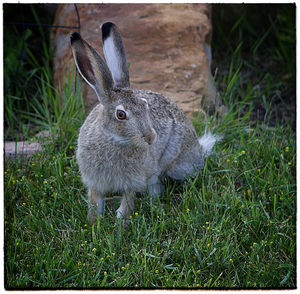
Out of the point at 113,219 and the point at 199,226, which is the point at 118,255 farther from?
the point at 199,226

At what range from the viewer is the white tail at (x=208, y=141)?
14.0 feet

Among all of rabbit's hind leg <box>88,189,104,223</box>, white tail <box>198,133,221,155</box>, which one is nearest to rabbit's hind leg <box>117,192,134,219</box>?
rabbit's hind leg <box>88,189,104,223</box>

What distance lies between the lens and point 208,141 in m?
4.36

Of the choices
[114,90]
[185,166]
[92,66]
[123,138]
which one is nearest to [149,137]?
[123,138]

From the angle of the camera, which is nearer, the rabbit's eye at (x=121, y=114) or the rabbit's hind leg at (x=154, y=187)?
the rabbit's eye at (x=121, y=114)

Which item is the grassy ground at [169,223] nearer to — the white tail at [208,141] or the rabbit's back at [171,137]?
the white tail at [208,141]

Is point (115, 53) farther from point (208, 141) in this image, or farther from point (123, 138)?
point (208, 141)

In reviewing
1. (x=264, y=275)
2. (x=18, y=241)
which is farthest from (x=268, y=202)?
(x=18, y=241)

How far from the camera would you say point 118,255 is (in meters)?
3.11

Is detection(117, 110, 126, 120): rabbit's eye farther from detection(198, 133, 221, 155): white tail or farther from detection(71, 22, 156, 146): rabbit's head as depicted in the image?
detection(198, 133, 221, 155): white tail

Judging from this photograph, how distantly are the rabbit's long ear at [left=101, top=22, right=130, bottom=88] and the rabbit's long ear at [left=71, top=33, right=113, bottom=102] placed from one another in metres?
0.13

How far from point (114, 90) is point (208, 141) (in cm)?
149

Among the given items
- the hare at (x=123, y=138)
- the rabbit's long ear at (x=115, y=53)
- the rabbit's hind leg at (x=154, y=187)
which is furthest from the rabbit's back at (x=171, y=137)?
the rabbit's long ear at (x=115, y=53)

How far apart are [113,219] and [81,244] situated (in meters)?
0.47
